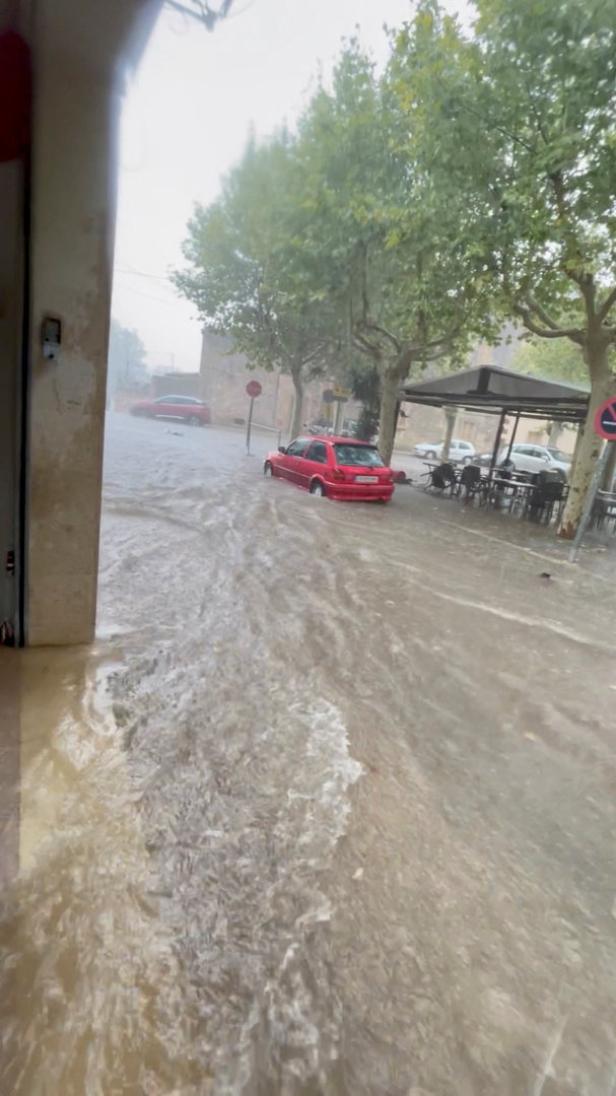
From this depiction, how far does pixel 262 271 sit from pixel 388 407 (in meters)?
6.95

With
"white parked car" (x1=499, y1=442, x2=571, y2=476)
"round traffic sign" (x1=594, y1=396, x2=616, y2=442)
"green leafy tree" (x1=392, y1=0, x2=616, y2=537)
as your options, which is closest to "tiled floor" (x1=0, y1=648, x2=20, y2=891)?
"round traffic sign" (x1=594, y1=396, x2=616, y2=442)

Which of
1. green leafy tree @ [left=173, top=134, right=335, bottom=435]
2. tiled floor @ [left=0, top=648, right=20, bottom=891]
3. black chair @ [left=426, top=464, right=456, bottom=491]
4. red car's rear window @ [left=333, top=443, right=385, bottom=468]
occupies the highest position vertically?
green leafy tree @ [left=173, top=134, right=335, bottom=435]

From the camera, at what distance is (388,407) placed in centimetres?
1655

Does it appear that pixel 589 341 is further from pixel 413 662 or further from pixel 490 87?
pixel 413 662

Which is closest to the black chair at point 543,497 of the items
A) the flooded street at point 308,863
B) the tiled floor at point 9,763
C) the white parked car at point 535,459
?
the flooded street at point 308,863

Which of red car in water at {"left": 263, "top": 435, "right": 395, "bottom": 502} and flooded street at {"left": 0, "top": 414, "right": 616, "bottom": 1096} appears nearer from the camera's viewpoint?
flooded street at {"left": 0, "top": 414, "right": 616, "bottom": 1096}

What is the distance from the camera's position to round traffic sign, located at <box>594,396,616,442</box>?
810 centimetres

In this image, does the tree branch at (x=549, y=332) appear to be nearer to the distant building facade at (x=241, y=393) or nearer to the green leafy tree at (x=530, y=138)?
the green leafy tree at (x=530, y=138)

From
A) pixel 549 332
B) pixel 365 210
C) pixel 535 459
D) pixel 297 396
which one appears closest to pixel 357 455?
pixel 549 332

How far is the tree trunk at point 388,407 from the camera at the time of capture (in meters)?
16.2

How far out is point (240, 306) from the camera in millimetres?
20641

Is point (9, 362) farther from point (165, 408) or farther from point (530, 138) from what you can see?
point (165, 408)

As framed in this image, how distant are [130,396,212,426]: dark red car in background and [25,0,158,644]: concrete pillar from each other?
31.9m

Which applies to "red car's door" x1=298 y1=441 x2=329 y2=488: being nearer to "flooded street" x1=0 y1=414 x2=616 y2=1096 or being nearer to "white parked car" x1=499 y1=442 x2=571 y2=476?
"flooded street" x1=0 y1=414 x2=616 y2=1096
